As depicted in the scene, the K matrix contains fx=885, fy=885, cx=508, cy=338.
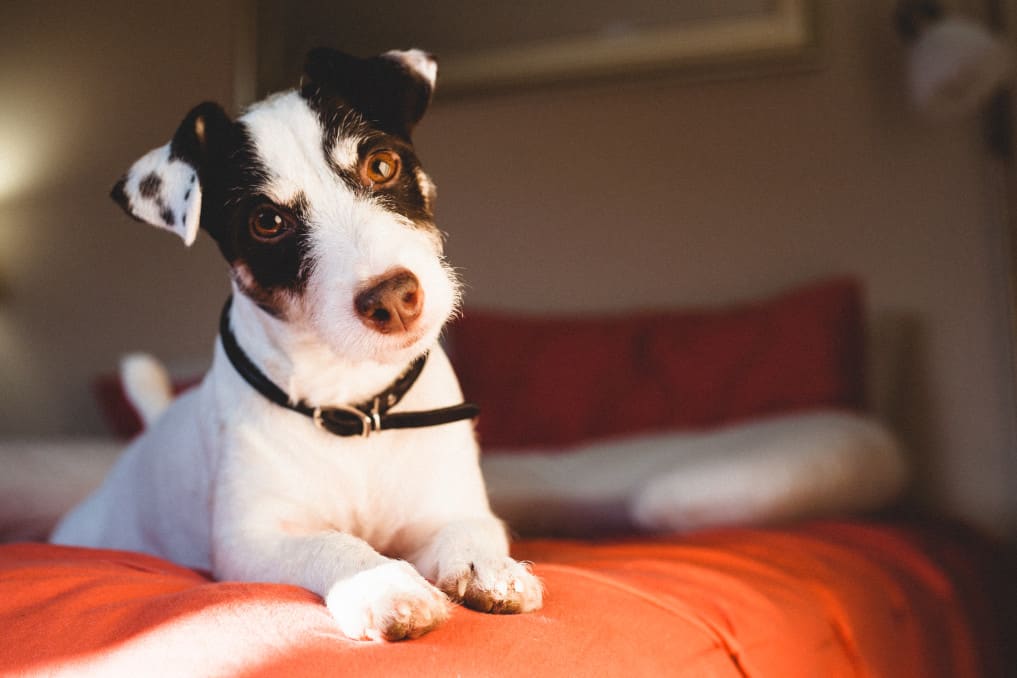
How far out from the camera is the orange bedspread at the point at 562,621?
0.66 metres

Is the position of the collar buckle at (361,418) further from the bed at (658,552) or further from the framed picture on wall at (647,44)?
the framed picture on wall at (647,44)

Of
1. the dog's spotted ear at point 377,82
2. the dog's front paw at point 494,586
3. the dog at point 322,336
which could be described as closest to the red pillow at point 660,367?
the dog at point 322,336

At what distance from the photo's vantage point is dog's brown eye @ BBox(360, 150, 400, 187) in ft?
3.32

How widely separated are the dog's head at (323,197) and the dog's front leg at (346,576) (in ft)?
0.67

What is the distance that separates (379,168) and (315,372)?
0.25 metres

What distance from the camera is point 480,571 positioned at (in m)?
0.83

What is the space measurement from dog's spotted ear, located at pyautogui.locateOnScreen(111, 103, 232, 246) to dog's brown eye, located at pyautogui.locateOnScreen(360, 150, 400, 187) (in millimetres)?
184

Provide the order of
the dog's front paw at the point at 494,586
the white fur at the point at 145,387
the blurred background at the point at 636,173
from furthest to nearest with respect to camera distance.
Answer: the blurred background at the point at 636,173, the white fur at the point at 145,387, the dog's front paw at the point at 494,586

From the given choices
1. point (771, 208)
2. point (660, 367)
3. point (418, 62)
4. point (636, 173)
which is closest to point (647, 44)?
point (636, 173)

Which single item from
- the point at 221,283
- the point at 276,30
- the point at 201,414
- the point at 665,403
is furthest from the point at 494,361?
the point at 201,414

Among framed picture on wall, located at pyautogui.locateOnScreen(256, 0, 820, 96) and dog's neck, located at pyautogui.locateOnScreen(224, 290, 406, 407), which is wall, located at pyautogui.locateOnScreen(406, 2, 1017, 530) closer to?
framed picture on wall, located at pyautogui.locateOnScreen(256, 0, 820, 96)

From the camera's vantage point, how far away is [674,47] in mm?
2598

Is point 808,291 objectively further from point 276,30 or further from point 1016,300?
point 276,30

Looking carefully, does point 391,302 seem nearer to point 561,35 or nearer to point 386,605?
point 386,605
